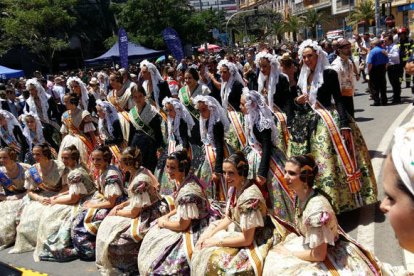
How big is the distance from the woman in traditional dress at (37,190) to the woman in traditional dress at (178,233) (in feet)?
6.02

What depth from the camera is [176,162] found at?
12.4ft

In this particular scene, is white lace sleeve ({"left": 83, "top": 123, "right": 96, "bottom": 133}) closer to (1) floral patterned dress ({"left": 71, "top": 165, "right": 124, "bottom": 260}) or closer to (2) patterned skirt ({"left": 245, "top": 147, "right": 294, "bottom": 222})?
(1) floral patterned dress ({"left": 71, "top": 165, "right": 124, "bottom": 260})

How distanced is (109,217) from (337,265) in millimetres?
2326

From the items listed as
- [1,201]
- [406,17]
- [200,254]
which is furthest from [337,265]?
[406,17]

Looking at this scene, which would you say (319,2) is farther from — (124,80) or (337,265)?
(337,265)

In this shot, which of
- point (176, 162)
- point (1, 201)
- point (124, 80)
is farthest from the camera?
point (124, 80)

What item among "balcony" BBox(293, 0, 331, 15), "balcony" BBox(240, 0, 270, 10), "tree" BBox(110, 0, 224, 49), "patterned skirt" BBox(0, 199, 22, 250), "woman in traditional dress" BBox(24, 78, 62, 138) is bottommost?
"patterned skirt" BBox(0, 199, 22, 250)

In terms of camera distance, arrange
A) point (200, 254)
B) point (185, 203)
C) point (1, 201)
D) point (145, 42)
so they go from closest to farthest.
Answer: point (200, 254), point (185, 203), point (1, 201), point (145, 42)

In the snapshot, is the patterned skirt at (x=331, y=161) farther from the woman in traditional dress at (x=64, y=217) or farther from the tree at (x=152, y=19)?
the tree at (x=152, y=19)

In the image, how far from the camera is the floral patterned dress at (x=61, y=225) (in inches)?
180

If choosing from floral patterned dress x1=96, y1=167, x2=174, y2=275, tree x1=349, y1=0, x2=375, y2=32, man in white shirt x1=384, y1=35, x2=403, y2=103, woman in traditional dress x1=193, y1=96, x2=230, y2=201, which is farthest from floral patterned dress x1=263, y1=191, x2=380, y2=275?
tree x1=349, y1=0, x2=375, y2=32

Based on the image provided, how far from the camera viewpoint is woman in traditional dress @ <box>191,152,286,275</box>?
9.82 ft

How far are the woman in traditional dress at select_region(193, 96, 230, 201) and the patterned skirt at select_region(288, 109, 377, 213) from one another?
0.70 meters

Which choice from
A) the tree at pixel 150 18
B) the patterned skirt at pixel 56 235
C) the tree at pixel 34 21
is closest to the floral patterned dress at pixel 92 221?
the patterned skirt at pixel 56 235
